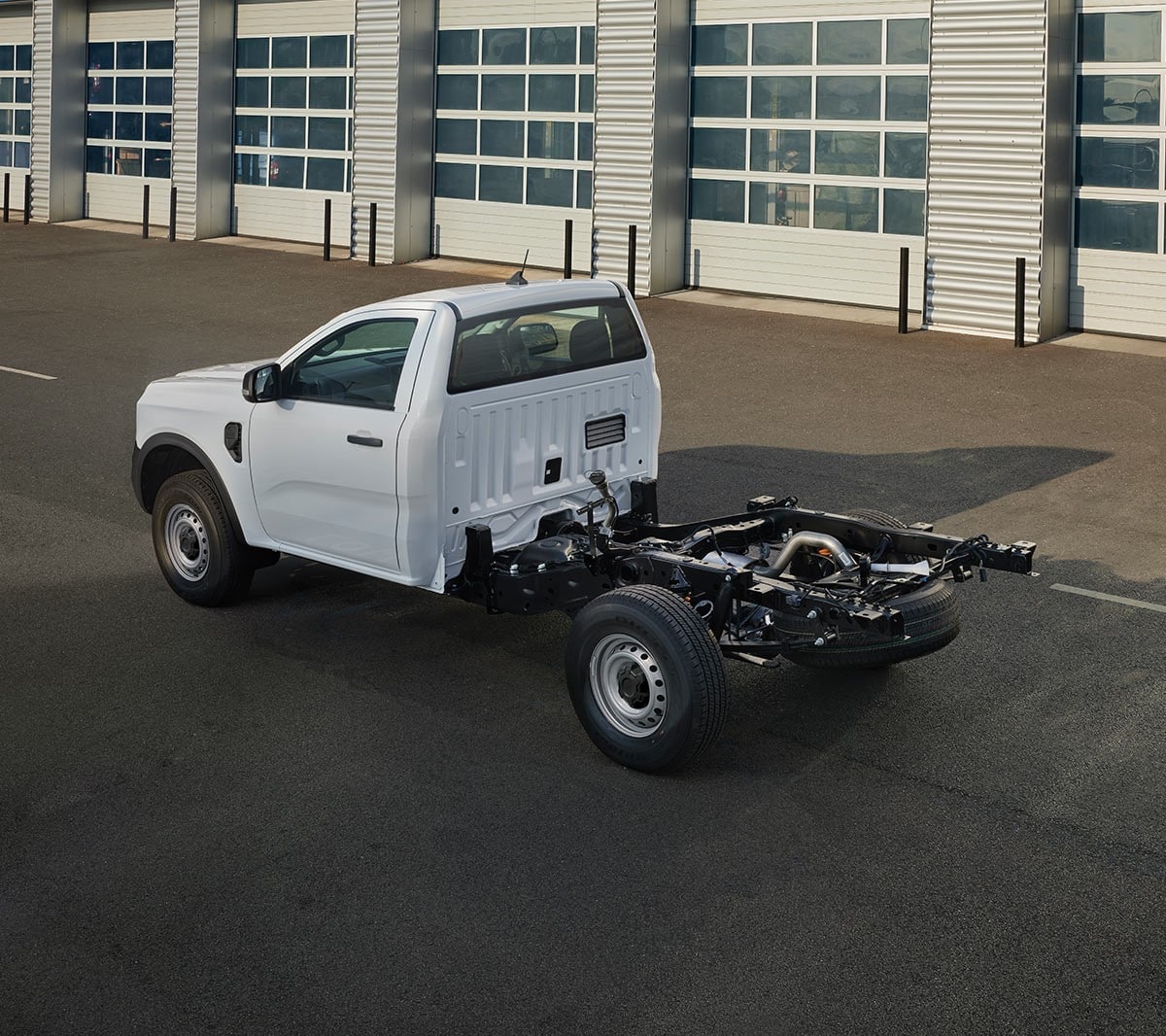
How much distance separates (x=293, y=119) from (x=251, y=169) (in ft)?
5.24

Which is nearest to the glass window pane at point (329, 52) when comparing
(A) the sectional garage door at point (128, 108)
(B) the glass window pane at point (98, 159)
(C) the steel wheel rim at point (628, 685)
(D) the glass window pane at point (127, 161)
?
(A) the sectional garage door at point (128, 108)

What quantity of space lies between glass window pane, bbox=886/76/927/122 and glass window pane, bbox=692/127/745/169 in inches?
88.3

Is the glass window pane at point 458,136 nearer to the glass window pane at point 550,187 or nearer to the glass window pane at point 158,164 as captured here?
the glass window pane at point 550,187

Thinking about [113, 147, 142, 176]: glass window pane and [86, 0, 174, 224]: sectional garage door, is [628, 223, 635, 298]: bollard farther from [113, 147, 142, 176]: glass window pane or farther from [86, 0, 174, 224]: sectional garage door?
[113, 147, 142, 176]: glass window pane

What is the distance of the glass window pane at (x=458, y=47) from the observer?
77.6 feet

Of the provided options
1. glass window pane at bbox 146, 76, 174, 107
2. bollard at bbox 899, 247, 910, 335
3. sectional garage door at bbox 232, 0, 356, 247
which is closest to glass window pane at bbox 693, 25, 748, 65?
bollard at bbox 899, 247, 910, 335

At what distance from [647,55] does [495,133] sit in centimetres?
357

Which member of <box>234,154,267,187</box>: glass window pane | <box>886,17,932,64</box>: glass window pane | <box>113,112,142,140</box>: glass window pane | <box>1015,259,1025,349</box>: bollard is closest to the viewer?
<box>1015,259,1025,349</box>: bollard

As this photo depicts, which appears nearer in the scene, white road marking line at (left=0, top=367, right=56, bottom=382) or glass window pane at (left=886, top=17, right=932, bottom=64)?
white road marking line at (left=0, top=367, right=56, bottom=382)

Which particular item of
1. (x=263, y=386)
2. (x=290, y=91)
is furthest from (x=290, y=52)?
(x=263, y=386)

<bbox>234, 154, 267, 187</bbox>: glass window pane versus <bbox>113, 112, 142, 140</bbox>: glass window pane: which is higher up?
<bbox>113, 112, 142, 140</bbox>: glass window pane

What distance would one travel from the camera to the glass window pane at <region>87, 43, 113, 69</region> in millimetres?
30422

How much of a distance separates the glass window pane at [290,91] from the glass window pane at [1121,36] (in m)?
13.8

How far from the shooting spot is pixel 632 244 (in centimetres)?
2091
